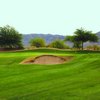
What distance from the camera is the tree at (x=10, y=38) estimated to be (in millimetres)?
101569

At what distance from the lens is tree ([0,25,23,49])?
102 metres

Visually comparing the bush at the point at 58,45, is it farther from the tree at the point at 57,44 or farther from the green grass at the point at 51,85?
the green grass at the point at 51,85

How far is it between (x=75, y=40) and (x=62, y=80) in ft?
221

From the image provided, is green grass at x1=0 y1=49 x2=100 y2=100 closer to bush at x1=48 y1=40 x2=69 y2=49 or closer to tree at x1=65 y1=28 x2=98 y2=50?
tree at x1=65 y1=28 x2=98 y2=50

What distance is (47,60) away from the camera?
49.4 metres

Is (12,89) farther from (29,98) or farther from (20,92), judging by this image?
(29,98)

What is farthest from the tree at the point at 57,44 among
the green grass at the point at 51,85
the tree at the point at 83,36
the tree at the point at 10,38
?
the green grass at the point at 51,85

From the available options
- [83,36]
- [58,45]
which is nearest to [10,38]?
[83,36]

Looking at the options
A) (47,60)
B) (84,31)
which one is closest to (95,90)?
(47,60)

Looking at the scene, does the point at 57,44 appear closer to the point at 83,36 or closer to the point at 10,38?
the point at 10,38

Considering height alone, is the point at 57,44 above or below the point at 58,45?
above

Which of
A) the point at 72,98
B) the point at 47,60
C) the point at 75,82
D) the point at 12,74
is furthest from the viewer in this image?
the point at 47,60

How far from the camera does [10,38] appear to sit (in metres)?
102

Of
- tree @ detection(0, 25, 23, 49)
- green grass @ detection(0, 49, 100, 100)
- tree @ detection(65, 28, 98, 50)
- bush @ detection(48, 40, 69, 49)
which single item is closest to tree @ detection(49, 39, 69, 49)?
bush @ detection(48, 40, 69, 49)
